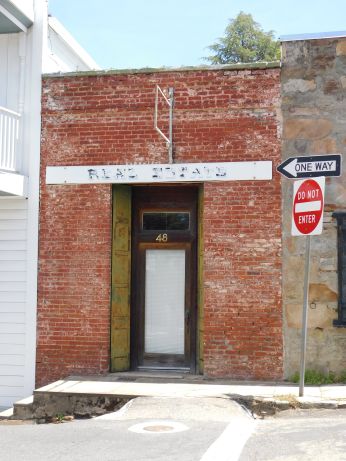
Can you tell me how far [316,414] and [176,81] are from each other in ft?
18.1

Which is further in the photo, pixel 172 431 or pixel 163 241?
pixel 163 241

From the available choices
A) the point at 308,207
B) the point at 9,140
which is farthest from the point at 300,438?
the point at 9,140

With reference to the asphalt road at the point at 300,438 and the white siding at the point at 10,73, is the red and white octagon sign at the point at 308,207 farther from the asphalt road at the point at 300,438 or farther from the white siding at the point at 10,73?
the white siding at the point at 10,73

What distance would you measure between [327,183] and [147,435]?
498 centimetres

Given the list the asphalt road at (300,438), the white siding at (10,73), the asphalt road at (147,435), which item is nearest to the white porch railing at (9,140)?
the white siding at (10,73)

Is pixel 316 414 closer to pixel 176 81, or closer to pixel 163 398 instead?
pixel 163 398

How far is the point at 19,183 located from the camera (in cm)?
1055

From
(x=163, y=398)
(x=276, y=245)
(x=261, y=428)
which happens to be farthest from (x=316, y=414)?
(x=276, y=245)

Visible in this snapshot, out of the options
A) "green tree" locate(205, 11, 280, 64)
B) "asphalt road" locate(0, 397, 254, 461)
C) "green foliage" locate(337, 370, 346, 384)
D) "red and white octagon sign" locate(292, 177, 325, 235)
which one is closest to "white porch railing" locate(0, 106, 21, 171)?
"asphalt road" locate(0, 397, 254, 461)

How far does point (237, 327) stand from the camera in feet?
32.9

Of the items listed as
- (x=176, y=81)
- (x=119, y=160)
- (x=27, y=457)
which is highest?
(x=176, y=81)

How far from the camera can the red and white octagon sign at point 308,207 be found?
827 cm

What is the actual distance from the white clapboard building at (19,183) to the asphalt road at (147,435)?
2.98 metres

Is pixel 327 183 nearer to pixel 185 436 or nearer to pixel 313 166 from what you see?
pixel 313 166
